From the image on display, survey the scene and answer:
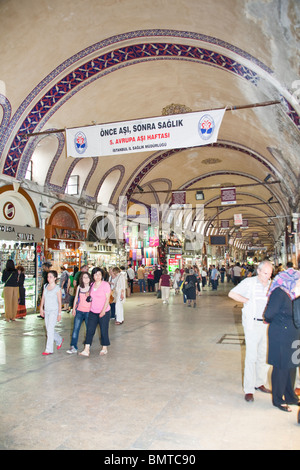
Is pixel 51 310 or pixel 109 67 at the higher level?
pixel 109 67

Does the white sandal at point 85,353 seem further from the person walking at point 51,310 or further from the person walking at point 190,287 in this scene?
the person walking at point 190,287

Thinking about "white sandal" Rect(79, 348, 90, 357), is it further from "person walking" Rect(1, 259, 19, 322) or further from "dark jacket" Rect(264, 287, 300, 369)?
"person walking" Rect(1, 259, 19, 322)

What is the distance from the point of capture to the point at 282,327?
3.79 meters

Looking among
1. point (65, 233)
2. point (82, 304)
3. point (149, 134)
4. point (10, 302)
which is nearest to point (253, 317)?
point (82, 304)

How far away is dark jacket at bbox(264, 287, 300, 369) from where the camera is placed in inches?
147

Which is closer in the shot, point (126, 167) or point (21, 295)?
point (21, 295)

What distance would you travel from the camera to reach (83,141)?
9.02m

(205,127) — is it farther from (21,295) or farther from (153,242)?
(153,242)

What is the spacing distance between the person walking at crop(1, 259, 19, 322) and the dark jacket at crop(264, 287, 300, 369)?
827cm

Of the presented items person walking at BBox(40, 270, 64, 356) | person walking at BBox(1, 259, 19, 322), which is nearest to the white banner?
person walking at BBox(40, 270, 64, 356)

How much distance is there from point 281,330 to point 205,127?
17.7ft

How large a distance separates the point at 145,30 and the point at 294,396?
8.80m

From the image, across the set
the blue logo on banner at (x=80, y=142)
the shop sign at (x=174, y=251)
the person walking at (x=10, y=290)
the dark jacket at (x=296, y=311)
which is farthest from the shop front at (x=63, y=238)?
the dark jacket at (x=296, y=311)

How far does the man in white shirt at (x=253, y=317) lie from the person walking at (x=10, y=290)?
7.77m
